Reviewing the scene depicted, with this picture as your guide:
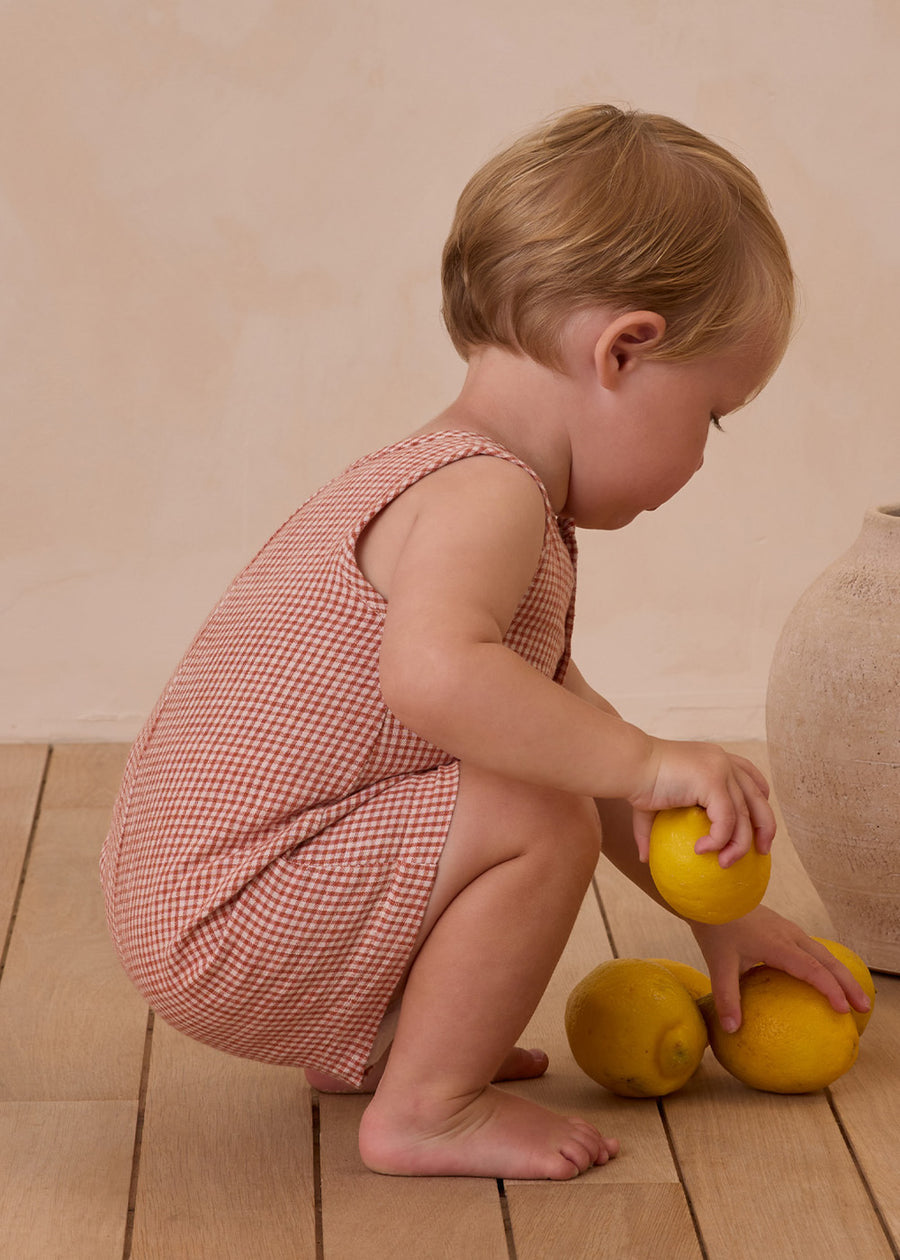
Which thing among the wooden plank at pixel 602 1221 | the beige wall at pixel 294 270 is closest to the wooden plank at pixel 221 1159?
the wooden plank at pixel 602 1221

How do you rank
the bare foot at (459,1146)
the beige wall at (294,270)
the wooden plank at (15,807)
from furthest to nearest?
the beige wall at (294,270) < the wooden plank at (15,807) < the bare foot at (459,1146)

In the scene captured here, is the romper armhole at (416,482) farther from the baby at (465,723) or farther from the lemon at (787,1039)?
the lemon at (787,1039)

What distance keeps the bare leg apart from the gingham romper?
24mm

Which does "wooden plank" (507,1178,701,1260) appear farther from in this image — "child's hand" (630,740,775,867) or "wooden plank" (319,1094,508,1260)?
"child's hand" (630,740,775,867)

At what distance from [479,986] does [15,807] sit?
3.45 ft

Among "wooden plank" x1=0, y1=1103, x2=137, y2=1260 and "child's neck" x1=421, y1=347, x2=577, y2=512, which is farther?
"child's neck" x1=421, y1=347, x2=577, y2=512

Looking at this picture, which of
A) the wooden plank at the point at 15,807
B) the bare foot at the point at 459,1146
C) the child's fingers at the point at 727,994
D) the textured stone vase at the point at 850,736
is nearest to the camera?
the bare foot at the point at 459,1146

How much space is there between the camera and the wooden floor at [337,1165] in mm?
1062

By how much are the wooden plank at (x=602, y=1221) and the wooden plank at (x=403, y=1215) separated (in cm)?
2

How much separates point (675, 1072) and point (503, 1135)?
17 centimetres

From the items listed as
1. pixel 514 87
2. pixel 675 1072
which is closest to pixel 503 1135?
pixel 675 1072

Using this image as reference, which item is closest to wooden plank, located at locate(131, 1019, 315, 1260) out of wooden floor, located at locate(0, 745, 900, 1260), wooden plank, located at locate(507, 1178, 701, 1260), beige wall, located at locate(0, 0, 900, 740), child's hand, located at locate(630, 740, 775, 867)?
wooden floor, located at locate(0, 745, 900, 1260)

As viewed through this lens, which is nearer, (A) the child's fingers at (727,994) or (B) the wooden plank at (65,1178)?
(B) the wooden plank at (65,1178)

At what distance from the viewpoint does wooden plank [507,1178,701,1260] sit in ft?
3.44
